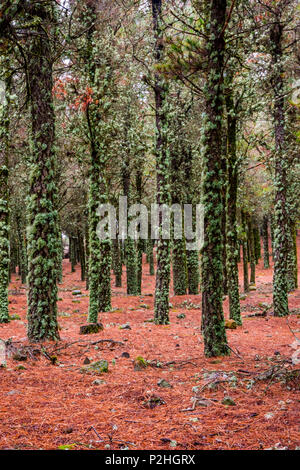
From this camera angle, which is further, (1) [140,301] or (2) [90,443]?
(1) [140,301]

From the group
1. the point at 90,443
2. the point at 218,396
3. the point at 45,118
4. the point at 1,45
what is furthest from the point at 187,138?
the point at 90,443

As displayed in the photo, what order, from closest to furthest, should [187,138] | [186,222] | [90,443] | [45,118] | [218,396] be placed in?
[90,443] < [218,396] < [45,118] < [187,138] < [186,222]

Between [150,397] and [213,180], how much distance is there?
12.4 ft

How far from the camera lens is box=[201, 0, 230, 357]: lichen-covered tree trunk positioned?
6.43 meters

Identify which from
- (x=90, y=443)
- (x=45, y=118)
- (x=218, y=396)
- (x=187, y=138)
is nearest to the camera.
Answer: (x=90, y=443)

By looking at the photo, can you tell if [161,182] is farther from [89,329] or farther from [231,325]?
[89,329]

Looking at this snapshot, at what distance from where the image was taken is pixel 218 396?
4543mm

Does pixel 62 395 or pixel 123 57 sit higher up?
pixel 123 57

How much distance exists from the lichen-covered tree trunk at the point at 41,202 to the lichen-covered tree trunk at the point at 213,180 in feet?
11.8

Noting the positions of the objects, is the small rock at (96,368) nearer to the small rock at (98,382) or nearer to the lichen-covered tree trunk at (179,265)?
the small rock at (98,382)

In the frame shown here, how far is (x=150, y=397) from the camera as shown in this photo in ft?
14.8

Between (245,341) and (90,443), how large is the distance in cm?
617

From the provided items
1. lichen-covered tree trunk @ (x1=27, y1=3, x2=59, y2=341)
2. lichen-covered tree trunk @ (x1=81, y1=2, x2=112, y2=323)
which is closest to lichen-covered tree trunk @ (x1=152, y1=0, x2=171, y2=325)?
lichen-covered tree trunk @ (x1=81, y1=2, x2=112, y2=323)
